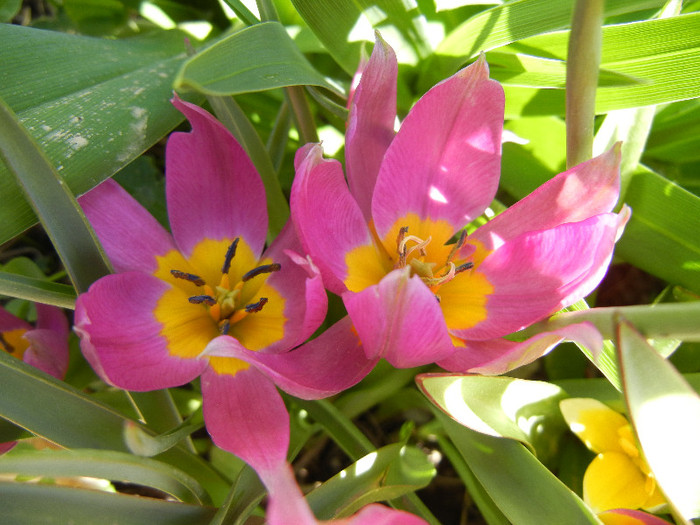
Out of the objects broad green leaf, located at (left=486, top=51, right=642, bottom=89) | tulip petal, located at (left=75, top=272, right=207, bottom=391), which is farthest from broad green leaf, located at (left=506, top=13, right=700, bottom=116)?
tulip petal, located at (left=75, top=272, right=207, bottom=391)

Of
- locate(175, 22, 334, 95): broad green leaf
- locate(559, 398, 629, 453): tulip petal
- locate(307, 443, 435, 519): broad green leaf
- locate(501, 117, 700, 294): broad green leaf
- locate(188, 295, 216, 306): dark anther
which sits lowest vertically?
locate(559, 398, 629, 453): tulip petal

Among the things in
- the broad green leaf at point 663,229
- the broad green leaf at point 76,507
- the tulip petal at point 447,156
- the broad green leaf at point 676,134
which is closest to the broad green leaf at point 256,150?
the tulip petal at point 447,156

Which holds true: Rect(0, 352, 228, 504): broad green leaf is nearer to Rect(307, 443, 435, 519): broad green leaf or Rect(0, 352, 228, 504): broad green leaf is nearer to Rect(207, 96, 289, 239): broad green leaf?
Rect(307, 443, 435, 519): broad green leaf

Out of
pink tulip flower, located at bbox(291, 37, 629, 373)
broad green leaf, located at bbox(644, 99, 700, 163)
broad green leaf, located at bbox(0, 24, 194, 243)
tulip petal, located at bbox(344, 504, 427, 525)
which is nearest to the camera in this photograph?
tulip petal, located at bbox(344, 504, 427, 525)

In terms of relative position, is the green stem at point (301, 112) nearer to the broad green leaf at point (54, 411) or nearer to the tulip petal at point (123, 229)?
the tulip petal at point (123, 229)

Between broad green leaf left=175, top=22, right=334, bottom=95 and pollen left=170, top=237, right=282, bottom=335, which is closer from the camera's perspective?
broad green leaf left=175, top=22, right=334, bottom=95

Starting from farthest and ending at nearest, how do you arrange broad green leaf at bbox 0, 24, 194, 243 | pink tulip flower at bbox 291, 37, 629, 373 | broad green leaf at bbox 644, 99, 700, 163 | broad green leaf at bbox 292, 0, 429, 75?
1. broad green leaf at bbox 644, 99, 700, 163
2. broad green leaf at bbox 292, 0, 429, 75
3. broad green leaf at bbox 0, 24, 194, 243
4. pink tulip flower at bbox 291, 37, 629, 373

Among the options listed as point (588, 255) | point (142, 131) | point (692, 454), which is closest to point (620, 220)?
point (588, 255)
